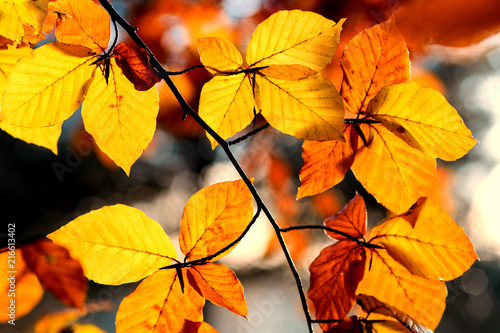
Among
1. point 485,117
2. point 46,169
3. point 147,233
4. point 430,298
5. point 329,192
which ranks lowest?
point 430,298

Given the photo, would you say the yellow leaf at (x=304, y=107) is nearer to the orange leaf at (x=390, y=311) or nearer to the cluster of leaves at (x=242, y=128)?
the cluster of leaves at (x=242, y=128)

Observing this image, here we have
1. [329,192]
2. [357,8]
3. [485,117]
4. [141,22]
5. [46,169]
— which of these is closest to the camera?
[357,8]

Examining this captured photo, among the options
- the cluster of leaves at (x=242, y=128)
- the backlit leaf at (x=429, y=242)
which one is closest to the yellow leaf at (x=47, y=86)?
the cluster of leaves at (x=242, y=128)

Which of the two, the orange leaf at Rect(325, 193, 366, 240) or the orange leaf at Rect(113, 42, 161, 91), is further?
the orange leaf at Rect(325, 193, 366, 240)

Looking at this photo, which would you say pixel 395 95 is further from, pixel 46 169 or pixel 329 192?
pixel 46 169

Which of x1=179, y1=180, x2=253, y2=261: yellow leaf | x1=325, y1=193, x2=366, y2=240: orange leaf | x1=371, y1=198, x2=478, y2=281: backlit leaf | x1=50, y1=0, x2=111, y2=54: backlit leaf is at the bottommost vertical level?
x1=371, y1=198, x2=478, y2=281: backlit leaf

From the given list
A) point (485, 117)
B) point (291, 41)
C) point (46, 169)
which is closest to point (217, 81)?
point (291, 41)

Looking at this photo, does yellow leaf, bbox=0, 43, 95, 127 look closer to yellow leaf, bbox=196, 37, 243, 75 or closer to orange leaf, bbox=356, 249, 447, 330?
yellow leaf, bbox=196, 37, 243, 75

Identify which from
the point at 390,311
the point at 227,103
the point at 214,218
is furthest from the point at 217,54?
the point at 390,311

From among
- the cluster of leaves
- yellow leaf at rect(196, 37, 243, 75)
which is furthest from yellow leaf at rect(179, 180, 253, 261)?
yellow leaf at rect(196, 37, 243, 75)
